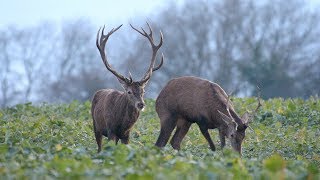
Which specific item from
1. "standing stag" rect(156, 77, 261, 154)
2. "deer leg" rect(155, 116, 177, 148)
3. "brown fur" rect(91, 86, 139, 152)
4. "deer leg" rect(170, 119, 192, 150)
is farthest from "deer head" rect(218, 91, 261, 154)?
"brown fur" rect(91, 86, 139, 152)

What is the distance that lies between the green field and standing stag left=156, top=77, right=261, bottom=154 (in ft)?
1.58

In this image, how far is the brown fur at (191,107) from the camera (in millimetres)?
16188

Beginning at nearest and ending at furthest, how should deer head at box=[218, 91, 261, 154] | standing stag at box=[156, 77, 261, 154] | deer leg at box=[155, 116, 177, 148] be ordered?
deer head at box=[218, 91, 261, 154] < standing stag at box=[156, 77, 261, 154] < deer leg at box=[155, 116, 177, 148]

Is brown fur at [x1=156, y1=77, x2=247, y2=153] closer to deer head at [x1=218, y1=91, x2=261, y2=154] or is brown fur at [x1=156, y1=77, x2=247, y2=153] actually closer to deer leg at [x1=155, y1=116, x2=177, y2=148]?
deer leg at [x1=155, y1=116, x2=177, y2=148]

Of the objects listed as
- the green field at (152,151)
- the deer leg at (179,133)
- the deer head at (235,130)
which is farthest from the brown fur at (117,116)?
the deer head at (235,130)

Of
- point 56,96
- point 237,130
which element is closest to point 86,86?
point 56,96

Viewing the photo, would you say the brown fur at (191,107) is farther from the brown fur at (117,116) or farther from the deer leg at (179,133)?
the brown fur at (117,116)

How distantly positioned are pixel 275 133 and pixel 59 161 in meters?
10.1

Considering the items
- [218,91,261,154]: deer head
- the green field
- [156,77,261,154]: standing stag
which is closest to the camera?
the green field

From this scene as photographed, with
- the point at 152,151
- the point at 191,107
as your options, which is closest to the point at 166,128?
the point at 191,107

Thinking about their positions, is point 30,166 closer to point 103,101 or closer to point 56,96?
point 103,101

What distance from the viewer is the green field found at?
10219mm

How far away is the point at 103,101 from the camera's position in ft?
54.7

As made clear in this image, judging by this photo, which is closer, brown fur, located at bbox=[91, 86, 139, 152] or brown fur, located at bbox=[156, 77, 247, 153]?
brown fur, located at bbox=[91, 86, 139, 152]
